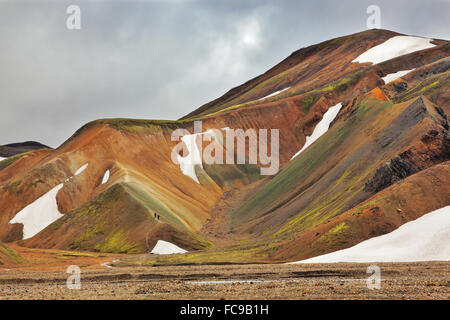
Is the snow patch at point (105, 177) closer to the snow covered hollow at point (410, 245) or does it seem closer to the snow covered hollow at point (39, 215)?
the snow covered hollow at point (39, 215)

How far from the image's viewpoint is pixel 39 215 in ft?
269

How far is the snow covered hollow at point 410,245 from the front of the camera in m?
41.3

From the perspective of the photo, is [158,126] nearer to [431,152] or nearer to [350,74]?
[350,74]

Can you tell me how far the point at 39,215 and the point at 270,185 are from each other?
1417 inches

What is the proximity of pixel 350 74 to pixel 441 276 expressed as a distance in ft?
371

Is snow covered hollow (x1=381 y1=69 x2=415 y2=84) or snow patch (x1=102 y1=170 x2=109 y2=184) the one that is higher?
snow covered hollow (x1=381 y1=69 x2=415 y2=84)

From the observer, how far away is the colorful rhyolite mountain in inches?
1986

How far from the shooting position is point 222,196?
335 ft

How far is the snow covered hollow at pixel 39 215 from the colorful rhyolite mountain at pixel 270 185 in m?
0.22

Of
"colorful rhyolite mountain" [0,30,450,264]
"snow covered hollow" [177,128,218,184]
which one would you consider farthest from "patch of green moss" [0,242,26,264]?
"snow covered hollow" [177,128,218,184]

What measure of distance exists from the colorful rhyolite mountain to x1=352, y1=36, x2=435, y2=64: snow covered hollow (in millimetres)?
7375

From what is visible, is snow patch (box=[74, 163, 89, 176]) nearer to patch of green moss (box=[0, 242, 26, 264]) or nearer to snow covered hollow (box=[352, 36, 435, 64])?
patch of green moss (box=[0, 242, 26, 264])

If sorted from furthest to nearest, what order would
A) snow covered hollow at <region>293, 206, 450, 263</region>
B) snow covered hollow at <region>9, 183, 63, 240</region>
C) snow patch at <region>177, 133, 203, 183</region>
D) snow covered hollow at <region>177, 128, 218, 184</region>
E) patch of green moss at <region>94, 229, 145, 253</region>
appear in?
snow covered hollow at <region>177, 128, 218, 184</region> → snow patch at <region>177, 133, 203, 183</region> → snow covered hollow at <region>9, 183, 63, 240</region> → patch of green moss at <region>94, 229, 145, 253</region> → snow covered hollow at <region>293, 206, 450, 263</region>
